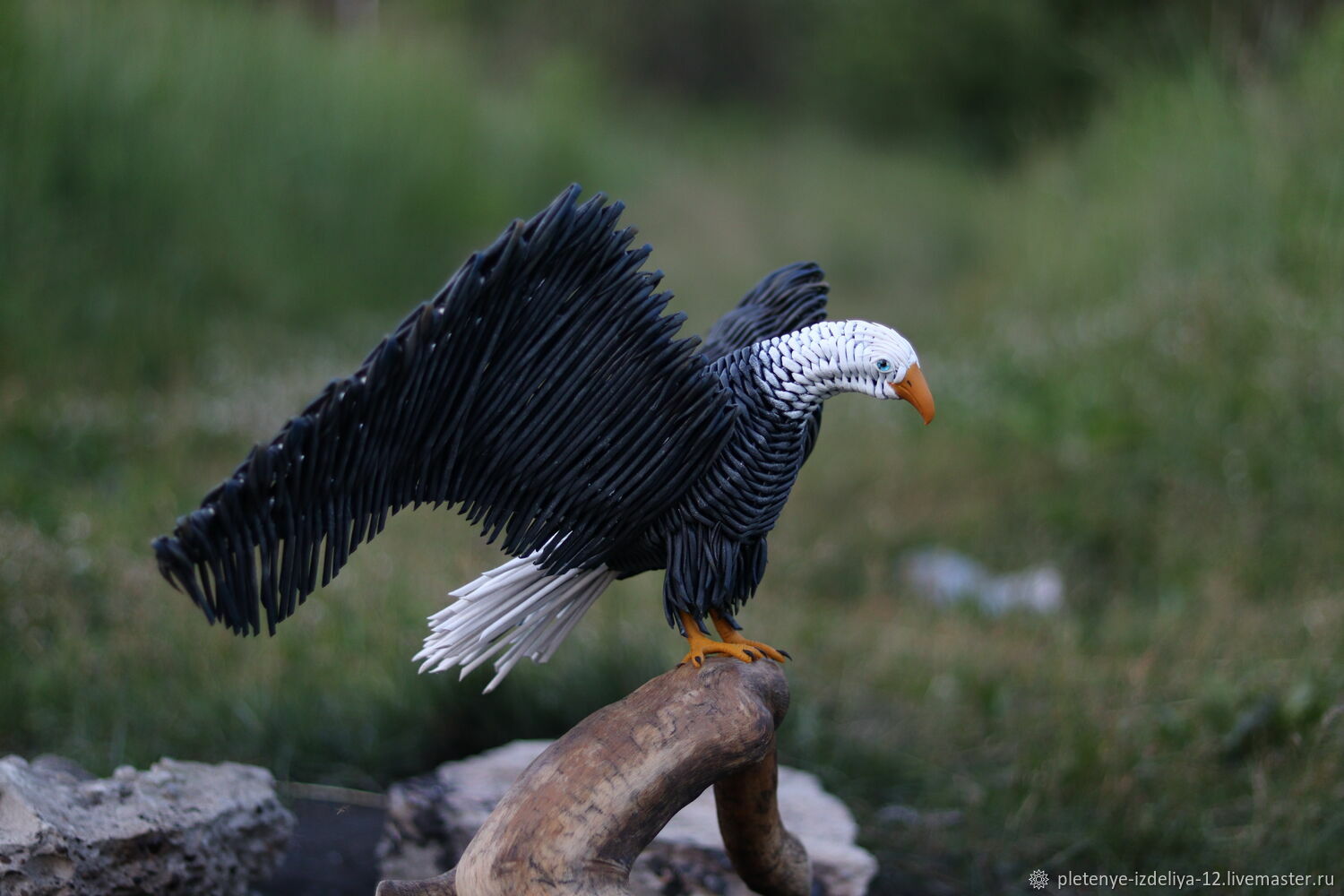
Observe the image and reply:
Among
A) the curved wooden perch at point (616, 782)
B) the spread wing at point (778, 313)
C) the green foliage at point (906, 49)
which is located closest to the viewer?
the curved wooden perch at point (616, 782)

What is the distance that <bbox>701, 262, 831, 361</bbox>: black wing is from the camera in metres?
2.38

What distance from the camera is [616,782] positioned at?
2.03 m

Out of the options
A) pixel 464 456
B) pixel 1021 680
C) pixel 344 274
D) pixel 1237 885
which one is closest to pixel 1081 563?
pixel 1021 680

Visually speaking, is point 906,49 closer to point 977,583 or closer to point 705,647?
point 977,583

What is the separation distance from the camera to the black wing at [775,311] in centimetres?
238

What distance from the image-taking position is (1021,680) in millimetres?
3889

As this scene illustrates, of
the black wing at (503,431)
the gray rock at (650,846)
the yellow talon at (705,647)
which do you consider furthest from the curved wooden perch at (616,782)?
the gray rock at (650,846)

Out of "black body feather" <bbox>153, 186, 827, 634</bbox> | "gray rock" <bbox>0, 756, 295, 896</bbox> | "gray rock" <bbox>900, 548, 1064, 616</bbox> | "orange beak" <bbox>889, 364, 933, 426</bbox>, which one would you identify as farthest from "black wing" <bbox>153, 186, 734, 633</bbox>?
"gray rock" <bbox>900, 548, 1064, 616</bbox>

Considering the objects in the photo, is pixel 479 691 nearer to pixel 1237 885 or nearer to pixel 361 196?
pixel 1237 885

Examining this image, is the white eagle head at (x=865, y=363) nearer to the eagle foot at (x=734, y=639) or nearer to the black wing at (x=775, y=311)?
the black wing at (x=775, y=311)

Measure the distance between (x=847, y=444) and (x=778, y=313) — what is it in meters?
3.83

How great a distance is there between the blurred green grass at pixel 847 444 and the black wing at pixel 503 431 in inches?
62.5

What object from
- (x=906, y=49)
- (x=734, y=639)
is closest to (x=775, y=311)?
(x=734, y=639)

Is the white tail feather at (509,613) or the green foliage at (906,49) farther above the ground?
the green foliage at (906,49)
